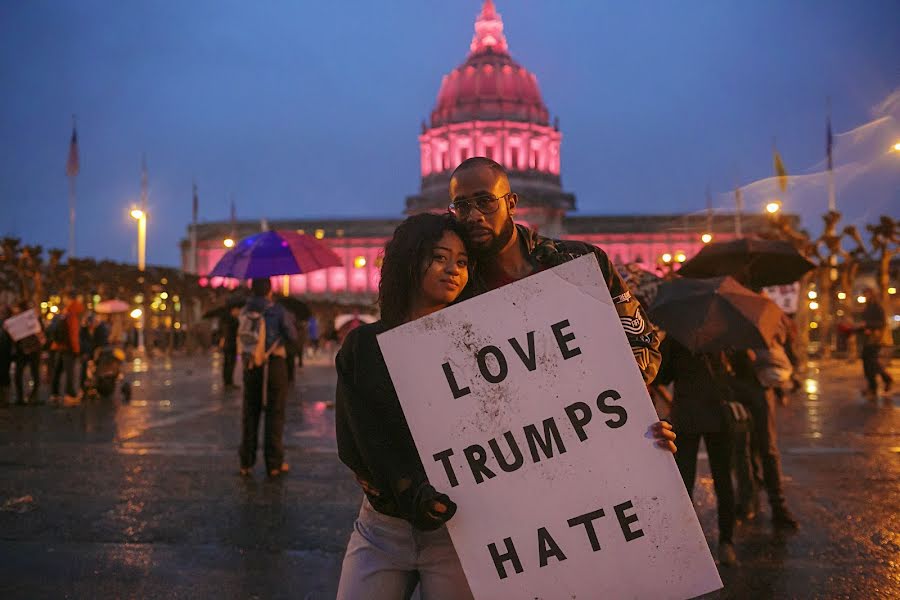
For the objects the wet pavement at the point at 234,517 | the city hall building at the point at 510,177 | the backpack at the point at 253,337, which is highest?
the city hall building at the point at 510,177

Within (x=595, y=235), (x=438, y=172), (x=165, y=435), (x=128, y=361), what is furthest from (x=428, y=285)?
(x=438, y=172)

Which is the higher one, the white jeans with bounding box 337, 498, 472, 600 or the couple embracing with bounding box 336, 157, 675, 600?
the couple embracing with bounding box 336, 157, 675, 600

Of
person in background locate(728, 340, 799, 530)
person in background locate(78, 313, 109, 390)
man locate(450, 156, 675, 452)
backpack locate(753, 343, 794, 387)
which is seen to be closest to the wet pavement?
person in background locate(728, 340, 799, 530)

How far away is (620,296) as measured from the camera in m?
2.85

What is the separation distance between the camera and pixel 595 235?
3725 inches

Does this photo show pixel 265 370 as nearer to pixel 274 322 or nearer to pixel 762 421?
pixel 274 322

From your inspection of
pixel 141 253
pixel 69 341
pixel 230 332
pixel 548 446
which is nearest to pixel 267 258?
pixel 548 446

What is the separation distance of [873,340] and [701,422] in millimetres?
11708

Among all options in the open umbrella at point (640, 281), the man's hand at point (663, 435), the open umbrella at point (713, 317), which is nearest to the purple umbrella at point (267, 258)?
the open umbrella at point (640, 281)

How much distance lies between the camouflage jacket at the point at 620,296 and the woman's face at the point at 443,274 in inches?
9.2

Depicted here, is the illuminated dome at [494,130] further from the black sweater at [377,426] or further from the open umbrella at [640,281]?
the black sweater at [377,426]

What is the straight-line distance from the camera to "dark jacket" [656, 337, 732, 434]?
4895mm

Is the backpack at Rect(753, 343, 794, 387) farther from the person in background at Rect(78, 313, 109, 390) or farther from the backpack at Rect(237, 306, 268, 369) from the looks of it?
the person in background at Rect(78, 313, 109, 390)

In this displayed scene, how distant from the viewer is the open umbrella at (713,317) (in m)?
4.87
